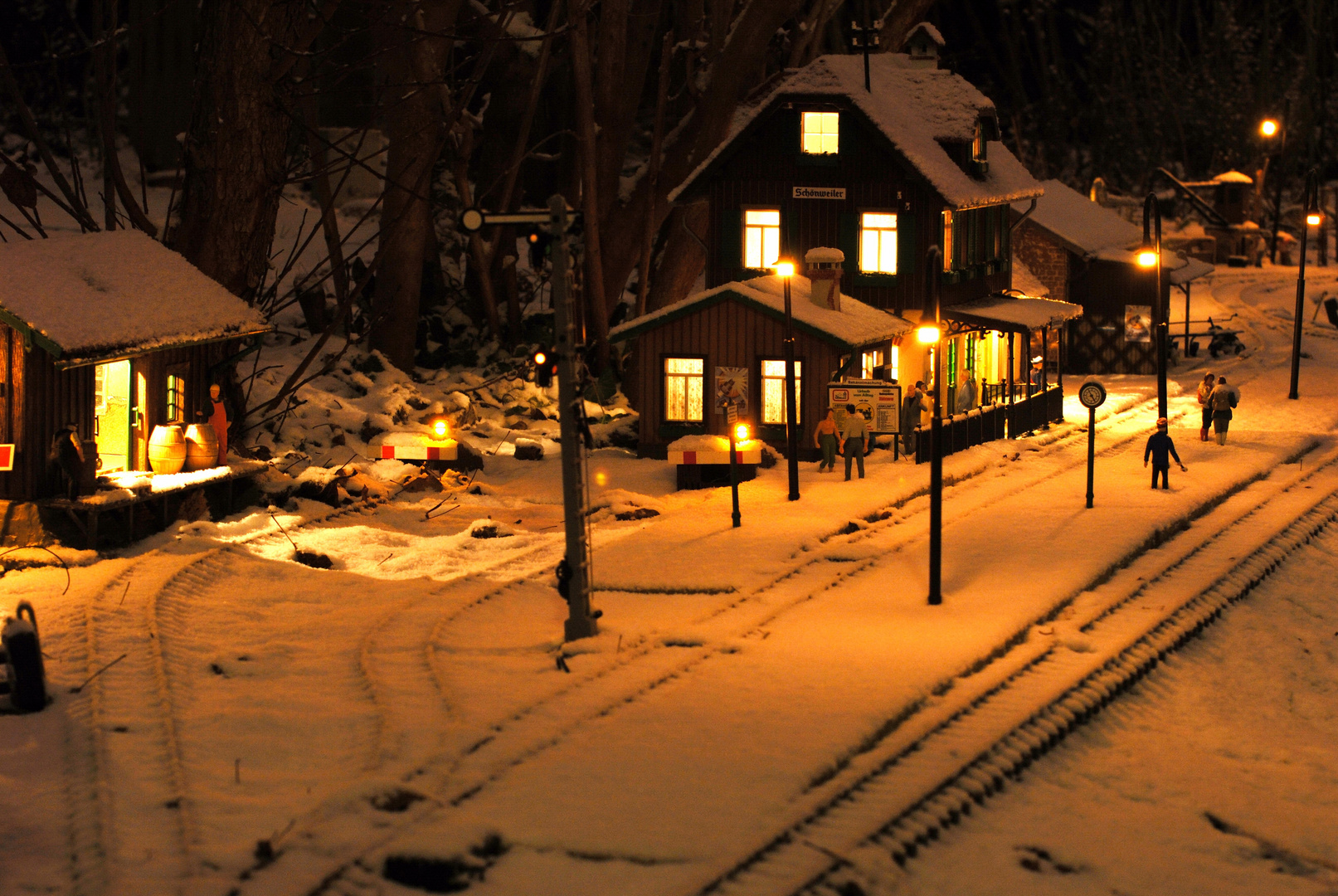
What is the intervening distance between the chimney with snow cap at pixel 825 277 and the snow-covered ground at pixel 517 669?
4.22 m

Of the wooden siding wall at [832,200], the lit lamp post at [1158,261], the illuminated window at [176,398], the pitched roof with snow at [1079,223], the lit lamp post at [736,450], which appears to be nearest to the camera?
the lit lamp post at [736,450]

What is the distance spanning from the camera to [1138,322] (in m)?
46.7

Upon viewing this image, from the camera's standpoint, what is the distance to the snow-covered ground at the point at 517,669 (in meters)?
12.3

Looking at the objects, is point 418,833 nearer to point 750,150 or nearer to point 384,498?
point 384,498

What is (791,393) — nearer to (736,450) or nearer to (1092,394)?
(736,450)

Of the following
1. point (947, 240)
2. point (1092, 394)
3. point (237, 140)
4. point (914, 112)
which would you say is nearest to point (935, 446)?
point (1092, 394)

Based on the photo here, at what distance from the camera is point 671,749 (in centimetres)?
1440

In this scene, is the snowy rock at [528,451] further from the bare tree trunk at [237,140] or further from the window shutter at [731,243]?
the bare tree trunk at [237,140]

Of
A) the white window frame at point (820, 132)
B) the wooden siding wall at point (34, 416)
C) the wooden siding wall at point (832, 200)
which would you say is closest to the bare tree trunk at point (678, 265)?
the wooden siding wall at point (832, 200)

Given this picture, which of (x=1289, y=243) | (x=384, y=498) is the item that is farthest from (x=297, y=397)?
(x=1289, y=243)

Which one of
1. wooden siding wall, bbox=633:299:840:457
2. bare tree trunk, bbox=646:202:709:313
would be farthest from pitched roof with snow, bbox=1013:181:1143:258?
wooden siding wall, bbox=633:299:840:457

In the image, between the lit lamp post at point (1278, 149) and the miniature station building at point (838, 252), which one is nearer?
the miniature station building at point (838, 252)

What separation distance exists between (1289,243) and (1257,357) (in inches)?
1189

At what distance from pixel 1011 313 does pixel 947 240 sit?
264cm
